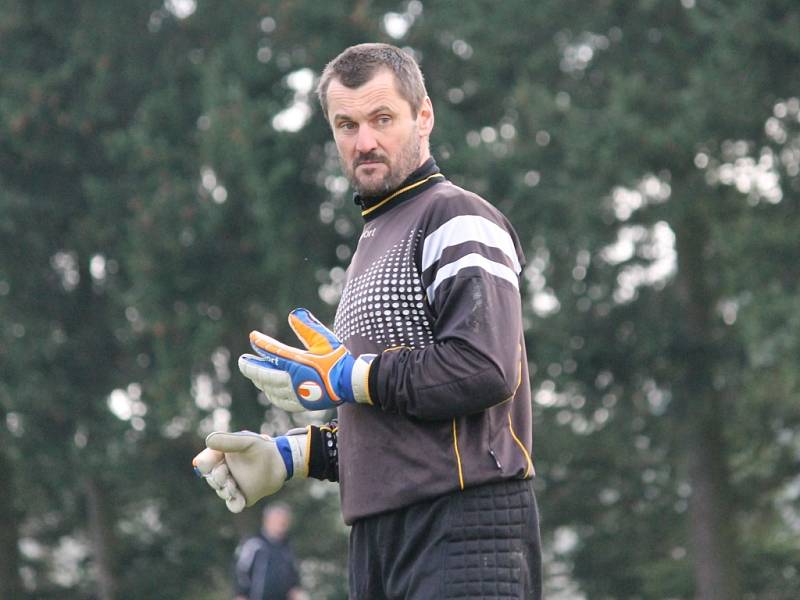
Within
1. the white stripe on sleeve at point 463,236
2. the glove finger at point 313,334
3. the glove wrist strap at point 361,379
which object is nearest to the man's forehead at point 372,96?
the white stripe on sleeve at point 463,236

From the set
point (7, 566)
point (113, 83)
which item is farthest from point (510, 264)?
point (7, 566)

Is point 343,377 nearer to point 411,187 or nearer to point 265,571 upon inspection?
point 411,187

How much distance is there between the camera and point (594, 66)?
54.8ft

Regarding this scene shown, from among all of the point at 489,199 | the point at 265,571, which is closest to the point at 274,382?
the point at 265,571

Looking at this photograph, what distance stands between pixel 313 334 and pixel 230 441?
0.38m

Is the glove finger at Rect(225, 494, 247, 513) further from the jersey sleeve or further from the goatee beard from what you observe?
the goatee beard

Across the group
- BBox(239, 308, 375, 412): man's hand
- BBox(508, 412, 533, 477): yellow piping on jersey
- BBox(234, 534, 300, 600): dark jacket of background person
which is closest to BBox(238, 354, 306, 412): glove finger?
BBox(239, 308, 375, 412): man's hand

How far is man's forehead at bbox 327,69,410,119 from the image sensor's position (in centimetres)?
312

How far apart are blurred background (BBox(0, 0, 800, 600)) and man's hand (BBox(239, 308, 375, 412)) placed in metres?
11.5

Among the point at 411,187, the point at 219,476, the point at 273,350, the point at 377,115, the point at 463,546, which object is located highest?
the point at 377,115

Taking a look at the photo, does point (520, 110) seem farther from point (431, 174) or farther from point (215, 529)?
point (431, 174)

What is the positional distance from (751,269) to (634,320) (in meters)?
2.02

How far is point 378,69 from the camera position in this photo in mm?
3141

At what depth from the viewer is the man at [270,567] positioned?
10234 mm
